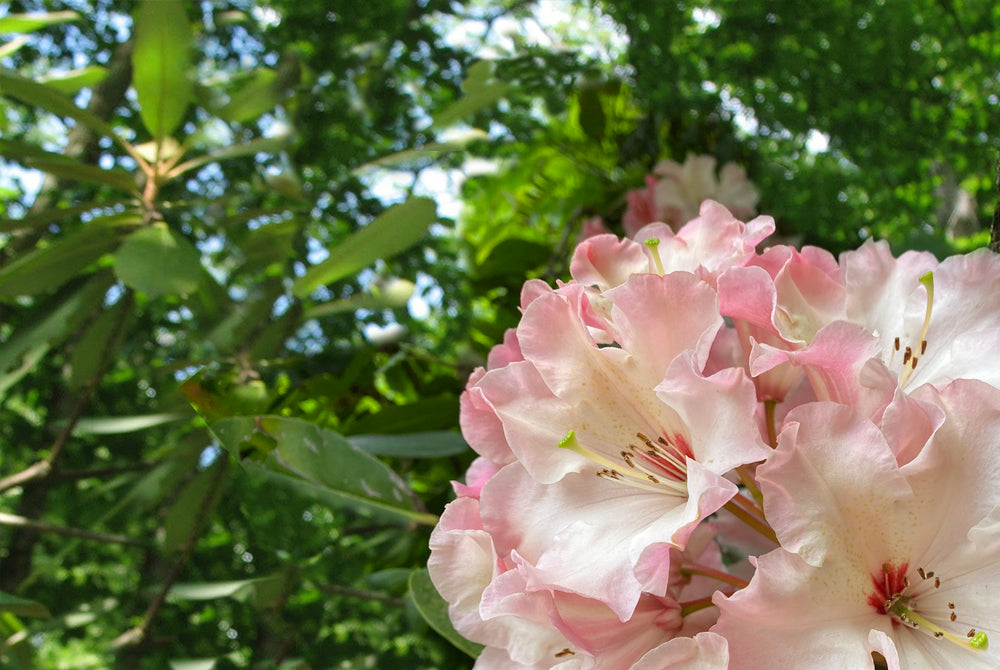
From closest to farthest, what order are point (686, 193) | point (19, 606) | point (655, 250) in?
point (655, 250), point (19, 606), point (686, 193)

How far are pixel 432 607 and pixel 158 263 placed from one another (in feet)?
1.27

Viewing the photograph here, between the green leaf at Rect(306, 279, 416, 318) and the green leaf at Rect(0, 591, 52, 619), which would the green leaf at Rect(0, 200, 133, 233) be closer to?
the green leaf at Rect(306, 279, 416, 318)

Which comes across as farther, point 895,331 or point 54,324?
point 54,324

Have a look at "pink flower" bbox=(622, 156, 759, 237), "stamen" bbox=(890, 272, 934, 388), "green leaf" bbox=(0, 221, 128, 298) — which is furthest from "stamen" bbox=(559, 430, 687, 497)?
"pink flower" bbox=(622, 156, 759, 237)

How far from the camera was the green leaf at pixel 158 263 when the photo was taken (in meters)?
0.67

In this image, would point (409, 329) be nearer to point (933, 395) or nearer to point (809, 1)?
point (809, 1)

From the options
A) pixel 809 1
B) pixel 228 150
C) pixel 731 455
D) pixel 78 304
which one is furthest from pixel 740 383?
pixel 809 1

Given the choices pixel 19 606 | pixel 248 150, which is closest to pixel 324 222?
pixel 248 150

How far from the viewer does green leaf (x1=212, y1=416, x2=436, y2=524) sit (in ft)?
1.70

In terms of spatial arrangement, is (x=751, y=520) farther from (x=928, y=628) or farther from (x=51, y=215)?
(x=51, y=215)

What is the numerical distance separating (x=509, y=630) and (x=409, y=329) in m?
0.76

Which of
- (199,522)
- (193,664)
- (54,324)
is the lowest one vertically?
(193,664)

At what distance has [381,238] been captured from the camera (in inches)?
28.5

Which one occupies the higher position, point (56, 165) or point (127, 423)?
point (56, 165)
